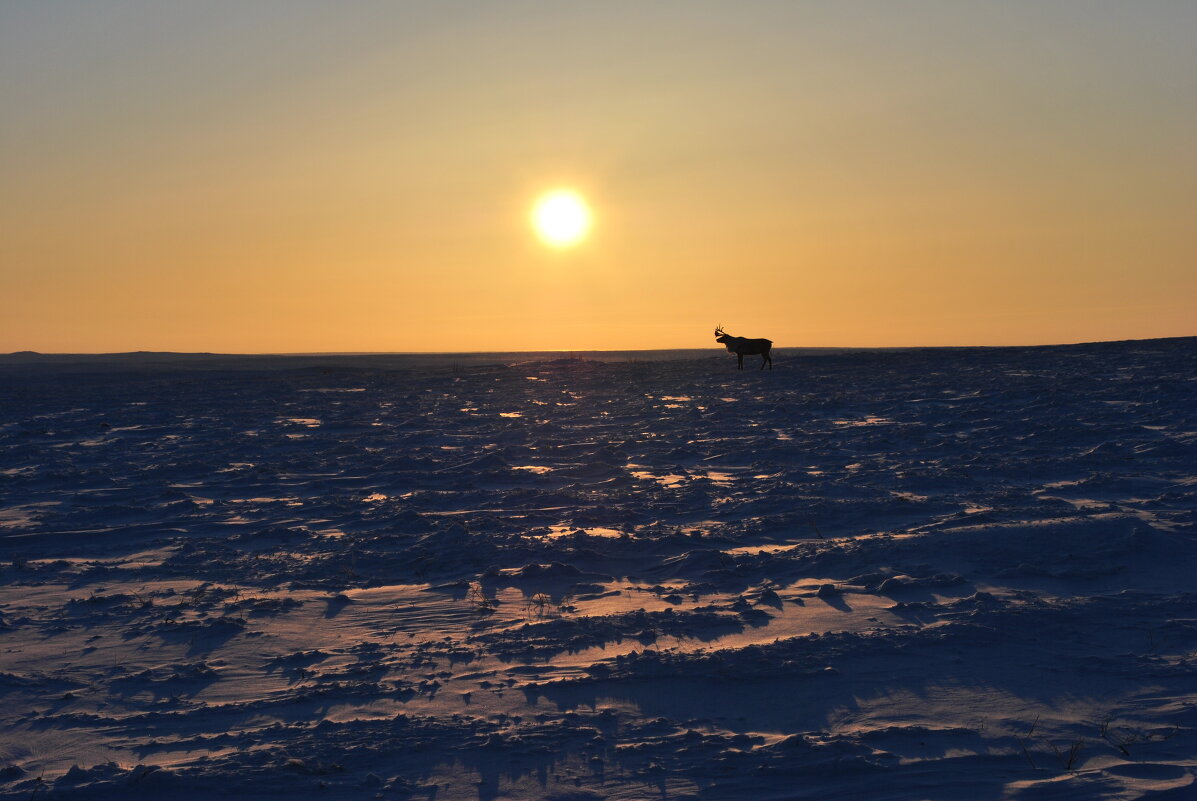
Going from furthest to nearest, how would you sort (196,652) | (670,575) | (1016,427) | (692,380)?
1. (692,380)
2. (1016,427)
3. (670,575)
4. (196,652)

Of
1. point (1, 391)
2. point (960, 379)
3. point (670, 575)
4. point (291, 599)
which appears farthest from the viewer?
point (1, 391)

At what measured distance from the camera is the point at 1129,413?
45.5 ft

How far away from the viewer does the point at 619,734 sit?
4992mm

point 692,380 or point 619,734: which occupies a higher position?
point 692,380

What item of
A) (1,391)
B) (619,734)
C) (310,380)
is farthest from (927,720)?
(1,391)

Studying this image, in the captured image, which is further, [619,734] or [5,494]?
[5,494]

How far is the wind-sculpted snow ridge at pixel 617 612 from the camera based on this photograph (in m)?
4.67

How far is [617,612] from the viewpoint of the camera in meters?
6.97

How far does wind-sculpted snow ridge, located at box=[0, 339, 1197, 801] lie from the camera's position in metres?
4.67

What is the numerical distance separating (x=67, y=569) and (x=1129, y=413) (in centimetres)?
1389

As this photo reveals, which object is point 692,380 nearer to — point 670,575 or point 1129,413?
point 1129,413

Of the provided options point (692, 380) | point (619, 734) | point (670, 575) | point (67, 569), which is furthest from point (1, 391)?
point (619, 734)

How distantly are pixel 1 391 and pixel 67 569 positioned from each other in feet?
70.0

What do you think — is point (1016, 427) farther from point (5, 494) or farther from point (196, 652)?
point (5, 494)
